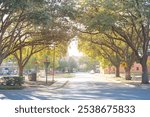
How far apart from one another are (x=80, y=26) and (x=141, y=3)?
32.4 feet

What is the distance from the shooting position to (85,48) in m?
62.5

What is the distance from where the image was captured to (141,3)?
115ft

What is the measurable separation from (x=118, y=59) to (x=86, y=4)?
102 feet

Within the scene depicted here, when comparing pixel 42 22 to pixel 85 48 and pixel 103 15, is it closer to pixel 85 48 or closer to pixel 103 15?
pixel 103 15

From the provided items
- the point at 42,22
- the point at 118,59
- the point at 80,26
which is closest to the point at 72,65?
the point at 118,59

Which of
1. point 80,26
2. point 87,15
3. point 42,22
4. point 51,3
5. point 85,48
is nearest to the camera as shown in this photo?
point 42,22

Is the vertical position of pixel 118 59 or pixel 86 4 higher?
pixel 86 4

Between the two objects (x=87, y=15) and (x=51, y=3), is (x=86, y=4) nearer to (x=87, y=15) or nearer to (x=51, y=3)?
(x=87, y=15)

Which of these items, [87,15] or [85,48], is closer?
[87,15]

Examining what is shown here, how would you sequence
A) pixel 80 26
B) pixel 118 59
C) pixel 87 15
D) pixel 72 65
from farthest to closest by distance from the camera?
pixel 72 65, pixel 118 59, pixel 80 26, pixel 87 15

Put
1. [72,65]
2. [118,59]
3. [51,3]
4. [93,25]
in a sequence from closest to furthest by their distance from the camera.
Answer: [51,3]
[93,25]
[118,59]
[72,65]

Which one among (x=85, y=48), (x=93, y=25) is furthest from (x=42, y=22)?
(x=85, y=48)

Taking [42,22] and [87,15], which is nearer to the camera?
[42,22]

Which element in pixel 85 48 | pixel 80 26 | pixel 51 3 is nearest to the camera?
pixel 51 3
